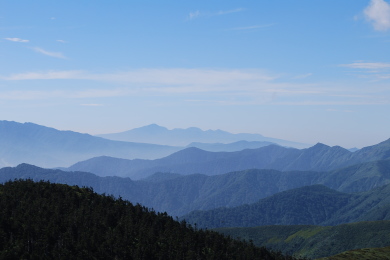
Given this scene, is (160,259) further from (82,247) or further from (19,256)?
(19,256)

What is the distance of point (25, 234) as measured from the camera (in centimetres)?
19838

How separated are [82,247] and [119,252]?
1728cm

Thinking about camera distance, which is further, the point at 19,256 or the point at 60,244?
the point at 60,244

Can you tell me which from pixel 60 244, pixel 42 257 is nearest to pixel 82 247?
pixel 60 244

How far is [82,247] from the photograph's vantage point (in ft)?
651

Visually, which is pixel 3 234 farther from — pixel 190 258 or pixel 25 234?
pixel 190 258

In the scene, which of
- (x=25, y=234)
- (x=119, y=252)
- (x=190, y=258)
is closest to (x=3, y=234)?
(x=25, y=234)

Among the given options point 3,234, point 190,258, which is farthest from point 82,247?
point 190,258

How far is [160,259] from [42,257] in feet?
167

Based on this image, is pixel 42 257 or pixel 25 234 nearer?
pixel 42 257

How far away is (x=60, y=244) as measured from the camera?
197 metres

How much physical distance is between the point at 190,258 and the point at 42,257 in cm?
6442

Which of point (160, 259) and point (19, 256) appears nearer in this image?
point (19, 256)

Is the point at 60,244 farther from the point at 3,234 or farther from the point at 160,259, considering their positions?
the point at 160,259
